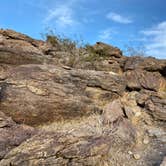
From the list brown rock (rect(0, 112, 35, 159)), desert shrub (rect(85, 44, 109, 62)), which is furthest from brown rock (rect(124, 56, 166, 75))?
brown rock (rect(0, 112, 35, 159))

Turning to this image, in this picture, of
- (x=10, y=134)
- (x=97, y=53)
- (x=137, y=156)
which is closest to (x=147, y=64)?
(x=97, y=53)

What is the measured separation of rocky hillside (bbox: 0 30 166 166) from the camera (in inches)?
190

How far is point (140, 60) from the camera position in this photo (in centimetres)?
1077

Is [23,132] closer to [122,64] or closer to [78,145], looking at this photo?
[78,145]

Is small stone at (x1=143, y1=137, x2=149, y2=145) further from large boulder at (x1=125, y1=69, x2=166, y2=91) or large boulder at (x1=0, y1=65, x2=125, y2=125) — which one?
large boulder at (x1=125, y1=69, x2=166, y2=91)

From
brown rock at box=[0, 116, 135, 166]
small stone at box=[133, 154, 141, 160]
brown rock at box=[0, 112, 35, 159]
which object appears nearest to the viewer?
brown rock at box=[0, 116, 135, 166]

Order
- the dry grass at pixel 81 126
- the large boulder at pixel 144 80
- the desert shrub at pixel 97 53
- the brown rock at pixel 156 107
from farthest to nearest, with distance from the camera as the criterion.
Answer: the desert shrub at pixel 97 53, the large boulder at pixel 144 80, the brown rock at pixel 156 107, the dry grass at pixel 81 126

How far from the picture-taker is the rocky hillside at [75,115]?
4828 millimetres

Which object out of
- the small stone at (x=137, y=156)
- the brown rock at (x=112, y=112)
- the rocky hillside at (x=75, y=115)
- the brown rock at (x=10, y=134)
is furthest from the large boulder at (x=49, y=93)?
the small stone at (x=137, y=156)

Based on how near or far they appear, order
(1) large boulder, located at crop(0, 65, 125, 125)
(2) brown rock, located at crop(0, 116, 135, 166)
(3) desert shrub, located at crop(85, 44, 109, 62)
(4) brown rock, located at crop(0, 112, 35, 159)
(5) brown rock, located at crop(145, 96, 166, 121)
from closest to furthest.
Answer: (2) brown rock, located at crop(0, 116, 135, 166)
(4) brown rock, located at crop(0, 112, 35, 159)
(1) large boulder, located at crop(0, 65, 125, 125)
(5) brown rock, located at crop(145, 96, 166, 121)
(3) desert shrub, located at crop(85, 44, 109, 62)

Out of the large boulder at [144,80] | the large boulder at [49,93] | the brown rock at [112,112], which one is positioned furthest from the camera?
the large boulder at [144,80]

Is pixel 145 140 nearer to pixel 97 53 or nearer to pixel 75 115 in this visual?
pixel 75 115

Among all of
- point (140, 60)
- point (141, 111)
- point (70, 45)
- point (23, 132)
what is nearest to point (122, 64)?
point (140, 60)

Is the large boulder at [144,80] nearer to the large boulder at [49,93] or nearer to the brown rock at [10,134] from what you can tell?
the large boulder at [49,93]
